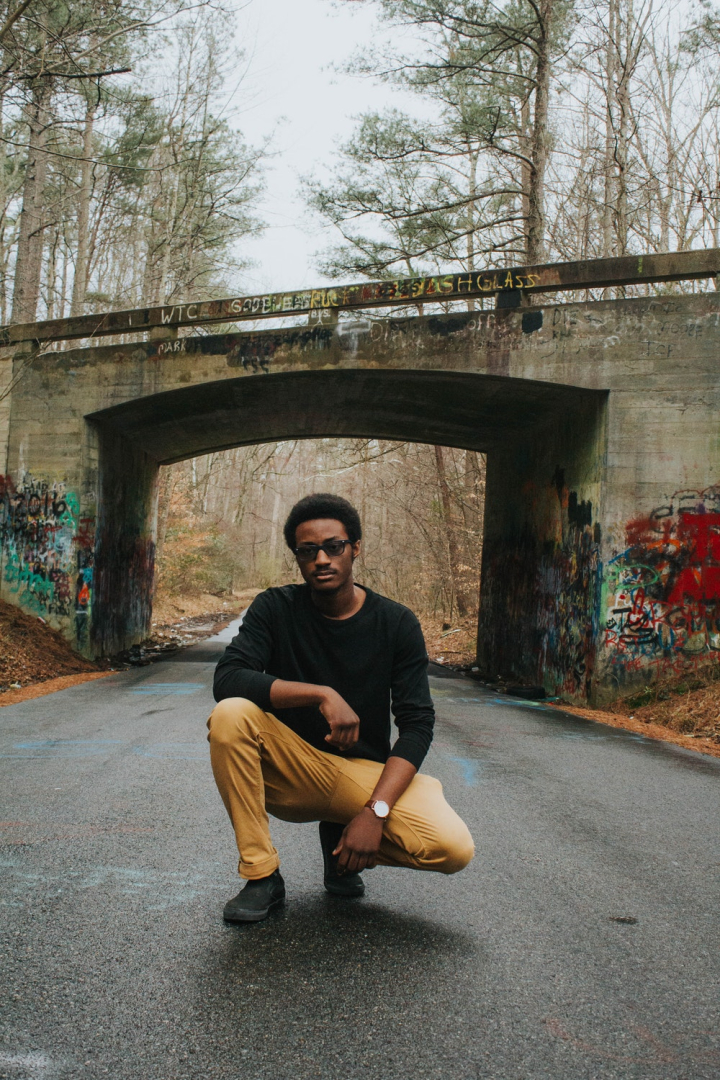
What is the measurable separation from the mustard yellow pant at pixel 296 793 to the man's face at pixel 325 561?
0.48 meters

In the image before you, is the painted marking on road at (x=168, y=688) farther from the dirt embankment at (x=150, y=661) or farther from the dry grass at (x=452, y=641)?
the dry grass at (x=452, y=641)

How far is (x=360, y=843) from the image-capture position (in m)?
2.54

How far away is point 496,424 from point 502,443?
1.25 m

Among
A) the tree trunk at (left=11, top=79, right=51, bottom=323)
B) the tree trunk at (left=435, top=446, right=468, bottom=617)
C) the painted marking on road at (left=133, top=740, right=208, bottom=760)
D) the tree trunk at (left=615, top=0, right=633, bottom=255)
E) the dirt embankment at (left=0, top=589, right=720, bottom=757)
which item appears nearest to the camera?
the painted marking on road at (left=133, top=740, right=208, bottom=760)

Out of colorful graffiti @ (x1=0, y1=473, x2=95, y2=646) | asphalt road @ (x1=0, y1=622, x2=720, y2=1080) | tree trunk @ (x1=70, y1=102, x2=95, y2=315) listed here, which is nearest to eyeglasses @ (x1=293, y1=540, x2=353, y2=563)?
asphalt road @ (x1=0, y1=622, x2=720, y2=1080)

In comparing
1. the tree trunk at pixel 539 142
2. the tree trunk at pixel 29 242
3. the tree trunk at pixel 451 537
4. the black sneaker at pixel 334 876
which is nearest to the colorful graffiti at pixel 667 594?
the tree trunk at pixel 539 142

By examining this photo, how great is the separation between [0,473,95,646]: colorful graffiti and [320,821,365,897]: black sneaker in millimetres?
10505

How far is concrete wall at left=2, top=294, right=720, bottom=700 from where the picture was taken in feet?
33.3

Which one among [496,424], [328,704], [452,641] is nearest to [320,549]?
[328,704]

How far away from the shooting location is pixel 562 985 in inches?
91.5

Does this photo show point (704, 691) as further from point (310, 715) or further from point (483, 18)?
point (483, 18)

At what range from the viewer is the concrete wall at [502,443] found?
10.2m

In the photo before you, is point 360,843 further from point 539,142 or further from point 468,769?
point 539,142

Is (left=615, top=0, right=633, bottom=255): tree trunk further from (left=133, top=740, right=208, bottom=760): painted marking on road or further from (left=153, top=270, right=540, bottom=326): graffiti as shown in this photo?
(left=133, top=740, right=208, bottom=760): painted marking on road
